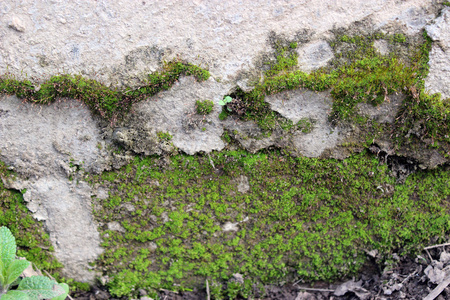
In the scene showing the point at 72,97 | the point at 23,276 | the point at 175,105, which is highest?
the point at 72,97

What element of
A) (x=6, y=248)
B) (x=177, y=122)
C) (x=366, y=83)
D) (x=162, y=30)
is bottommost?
(x=6, y=248)

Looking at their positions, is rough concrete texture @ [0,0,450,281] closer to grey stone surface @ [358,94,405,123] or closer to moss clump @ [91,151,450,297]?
grey stone surface @ [358,94,405,123]

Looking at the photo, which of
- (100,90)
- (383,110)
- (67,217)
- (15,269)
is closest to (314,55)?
(383,110)

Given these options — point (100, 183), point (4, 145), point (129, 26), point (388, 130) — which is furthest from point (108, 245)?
point (388, 130)

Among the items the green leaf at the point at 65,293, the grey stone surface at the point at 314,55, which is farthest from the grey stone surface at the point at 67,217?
the grey stone surface at the point at 314,55

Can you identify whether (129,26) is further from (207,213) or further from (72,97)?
(207,213)

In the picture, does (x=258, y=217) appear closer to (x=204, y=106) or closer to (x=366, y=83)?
(x=204, y=106)

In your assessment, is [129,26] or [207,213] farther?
[207,213]
